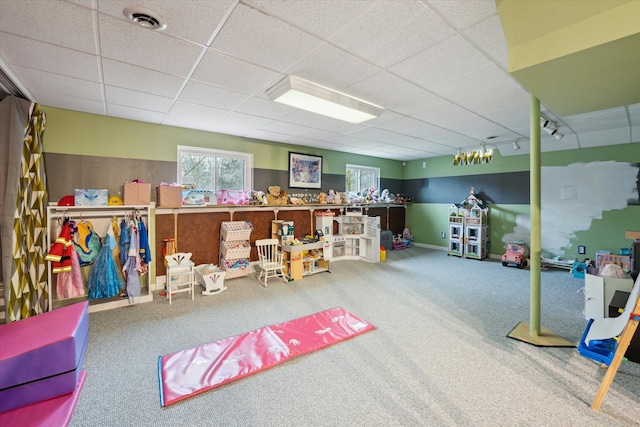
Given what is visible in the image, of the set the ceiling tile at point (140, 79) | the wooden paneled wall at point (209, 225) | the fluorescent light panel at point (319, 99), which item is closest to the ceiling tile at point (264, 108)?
the fluorescent light panel at point (319, 99)

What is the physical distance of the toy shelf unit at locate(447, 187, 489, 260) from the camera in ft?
20.5

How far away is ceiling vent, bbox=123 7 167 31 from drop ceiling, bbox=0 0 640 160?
0.14 feet

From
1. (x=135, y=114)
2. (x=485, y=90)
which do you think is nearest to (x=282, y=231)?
(x=135, y=114)

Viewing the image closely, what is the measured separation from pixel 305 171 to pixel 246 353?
13.7 feet

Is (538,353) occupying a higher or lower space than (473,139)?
lower

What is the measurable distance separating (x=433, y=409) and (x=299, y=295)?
238 centimetres

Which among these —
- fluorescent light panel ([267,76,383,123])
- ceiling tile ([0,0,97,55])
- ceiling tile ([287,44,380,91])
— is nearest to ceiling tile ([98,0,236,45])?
ceiling tile ([0,0,97,55])

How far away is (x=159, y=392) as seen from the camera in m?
1.94

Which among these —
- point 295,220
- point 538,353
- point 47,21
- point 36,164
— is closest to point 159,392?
point 47,21

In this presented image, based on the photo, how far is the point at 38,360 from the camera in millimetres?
1469

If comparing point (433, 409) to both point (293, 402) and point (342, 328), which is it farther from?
point (342, 328)

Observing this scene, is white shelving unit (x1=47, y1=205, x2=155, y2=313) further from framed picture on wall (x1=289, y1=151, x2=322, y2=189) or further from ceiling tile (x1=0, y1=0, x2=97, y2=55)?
framed picture on wall (x1=289, y1=151, x2=322, y2=189)

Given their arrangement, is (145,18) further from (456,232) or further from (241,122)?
(456,232)

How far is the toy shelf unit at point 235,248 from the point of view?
176 inches
